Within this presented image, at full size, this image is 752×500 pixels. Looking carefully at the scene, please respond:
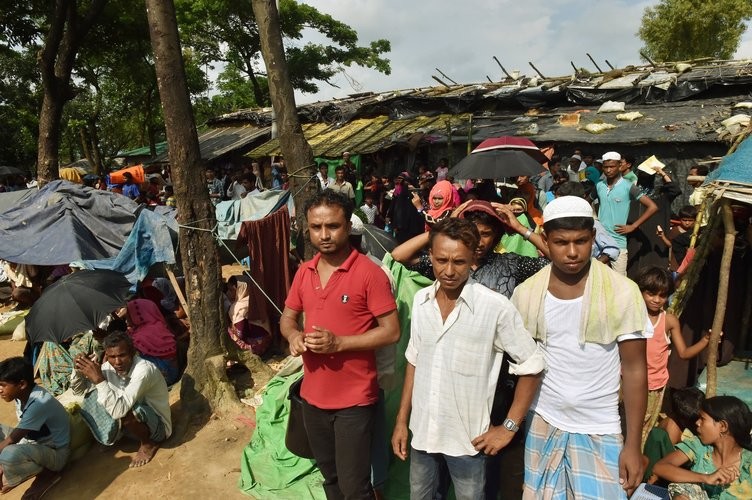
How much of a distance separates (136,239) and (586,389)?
509 centimetres

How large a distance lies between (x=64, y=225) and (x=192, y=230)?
3.45m

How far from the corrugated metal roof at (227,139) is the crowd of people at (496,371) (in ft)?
46.6

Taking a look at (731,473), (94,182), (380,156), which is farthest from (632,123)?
(94,182)

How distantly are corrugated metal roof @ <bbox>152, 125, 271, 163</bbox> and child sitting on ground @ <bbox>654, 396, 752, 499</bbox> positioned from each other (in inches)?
592

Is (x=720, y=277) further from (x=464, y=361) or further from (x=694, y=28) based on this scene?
(x=694, y=28)

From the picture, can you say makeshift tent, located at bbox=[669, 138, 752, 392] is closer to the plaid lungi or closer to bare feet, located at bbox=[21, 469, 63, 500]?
the plaid lungi

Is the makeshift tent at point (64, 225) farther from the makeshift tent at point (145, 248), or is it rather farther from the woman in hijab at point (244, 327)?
the woman in hijab at point (244, 327)

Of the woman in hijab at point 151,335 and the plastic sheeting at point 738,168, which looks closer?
the plastic sheeting at point 738,168

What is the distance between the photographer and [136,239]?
5.40m

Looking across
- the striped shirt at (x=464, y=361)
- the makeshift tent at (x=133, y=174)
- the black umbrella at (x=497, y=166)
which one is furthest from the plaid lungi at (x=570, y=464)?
the makeshift tent at (x=133, y=174)

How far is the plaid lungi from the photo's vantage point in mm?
1817

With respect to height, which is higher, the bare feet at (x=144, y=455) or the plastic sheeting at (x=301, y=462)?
the plastic sheeting at (x=301, y=462)

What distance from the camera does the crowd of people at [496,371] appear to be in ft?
5.91

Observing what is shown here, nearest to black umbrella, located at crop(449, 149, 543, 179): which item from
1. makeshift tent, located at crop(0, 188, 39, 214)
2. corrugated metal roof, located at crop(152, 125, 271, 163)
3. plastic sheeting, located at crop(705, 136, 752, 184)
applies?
plastic sheeting, located at crop(705, 136, 752, 184)
